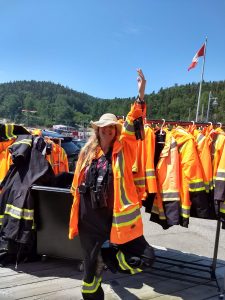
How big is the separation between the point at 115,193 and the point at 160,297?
1.36 metres

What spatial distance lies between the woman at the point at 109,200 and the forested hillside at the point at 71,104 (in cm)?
8404

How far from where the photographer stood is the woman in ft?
9.57

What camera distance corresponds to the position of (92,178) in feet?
9.77

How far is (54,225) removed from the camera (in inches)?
157

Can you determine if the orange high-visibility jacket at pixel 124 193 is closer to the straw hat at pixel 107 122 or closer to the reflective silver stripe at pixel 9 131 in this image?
the straw hat at pixel 107 122

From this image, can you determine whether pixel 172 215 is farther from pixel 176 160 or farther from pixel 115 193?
pixel 115 193

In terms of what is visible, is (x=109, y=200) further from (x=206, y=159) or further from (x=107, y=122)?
(x=206, y=159)

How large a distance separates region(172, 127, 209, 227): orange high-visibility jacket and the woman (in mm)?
578

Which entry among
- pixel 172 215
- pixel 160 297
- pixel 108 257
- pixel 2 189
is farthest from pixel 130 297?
pixel 2 189

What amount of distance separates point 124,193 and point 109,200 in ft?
0.48

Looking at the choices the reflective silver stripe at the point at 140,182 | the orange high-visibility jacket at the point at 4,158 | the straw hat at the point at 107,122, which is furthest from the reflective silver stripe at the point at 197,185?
the orange high-visibility jacket at the point at 4,158

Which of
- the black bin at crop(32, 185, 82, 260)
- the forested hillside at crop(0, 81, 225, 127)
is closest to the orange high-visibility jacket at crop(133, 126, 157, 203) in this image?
the black bin at crop(32, 185, 82, 260)

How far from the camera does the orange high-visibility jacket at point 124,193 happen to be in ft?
9.49

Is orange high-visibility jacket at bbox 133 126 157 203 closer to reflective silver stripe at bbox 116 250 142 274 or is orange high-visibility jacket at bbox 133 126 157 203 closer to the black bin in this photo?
reflective silver stripe at bbox 116 250 142 274
